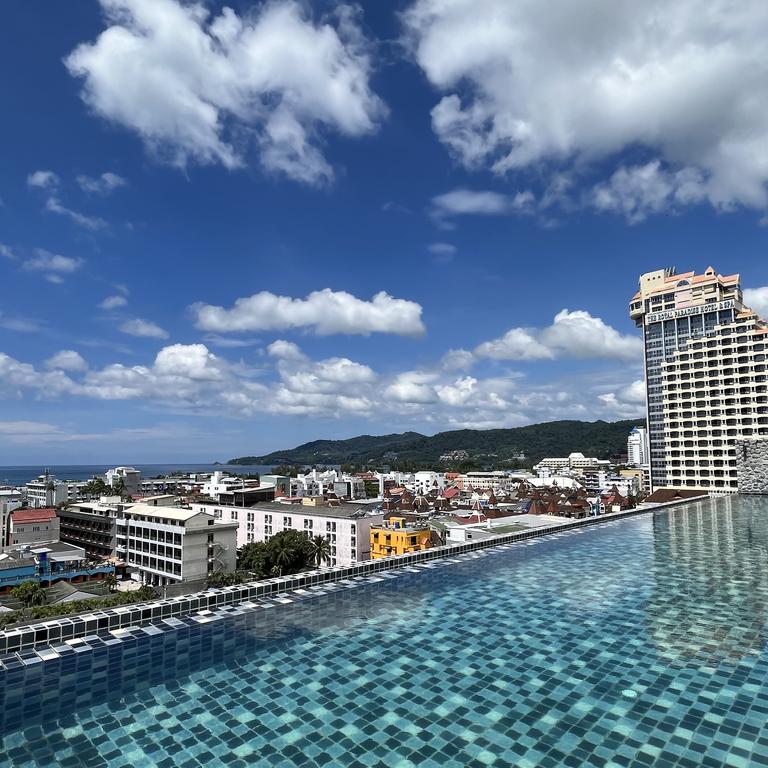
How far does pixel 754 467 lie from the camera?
143 ft

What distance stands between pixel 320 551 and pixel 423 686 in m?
31.2

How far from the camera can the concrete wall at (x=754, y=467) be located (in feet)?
141

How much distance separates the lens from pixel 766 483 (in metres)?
42.6

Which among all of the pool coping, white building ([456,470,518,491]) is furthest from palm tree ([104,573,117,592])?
white building ([456,470,518,491])

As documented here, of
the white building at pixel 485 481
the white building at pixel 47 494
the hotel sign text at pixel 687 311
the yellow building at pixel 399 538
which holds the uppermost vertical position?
the hotel sign text at pixel 687 311

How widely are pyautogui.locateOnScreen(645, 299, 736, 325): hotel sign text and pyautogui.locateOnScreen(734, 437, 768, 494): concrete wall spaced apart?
127 feet

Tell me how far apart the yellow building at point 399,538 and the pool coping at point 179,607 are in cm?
2354

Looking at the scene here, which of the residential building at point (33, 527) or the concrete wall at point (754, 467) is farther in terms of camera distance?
the residential building at point (33, 527)

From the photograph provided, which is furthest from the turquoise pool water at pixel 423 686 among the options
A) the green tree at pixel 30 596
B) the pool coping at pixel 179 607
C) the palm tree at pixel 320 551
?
the green tree at pixel 30 596

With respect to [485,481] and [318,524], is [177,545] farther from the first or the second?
[485,481]

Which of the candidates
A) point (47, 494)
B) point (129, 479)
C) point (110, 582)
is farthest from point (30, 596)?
point (129, 479)

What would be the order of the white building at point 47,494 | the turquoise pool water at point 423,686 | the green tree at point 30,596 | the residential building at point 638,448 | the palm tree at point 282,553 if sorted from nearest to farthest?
1. the turquoise pool water at point 423,686
2. the green tree at point 30,596
3. the palm tree at point 282,553
4. the white building at point 47,494
5. the residential building at point 638,448

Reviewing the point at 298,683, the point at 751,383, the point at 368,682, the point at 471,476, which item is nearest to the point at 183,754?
the point at 298,683

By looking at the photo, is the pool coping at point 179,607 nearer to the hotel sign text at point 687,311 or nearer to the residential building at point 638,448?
the hotel sign text at point 687,311
